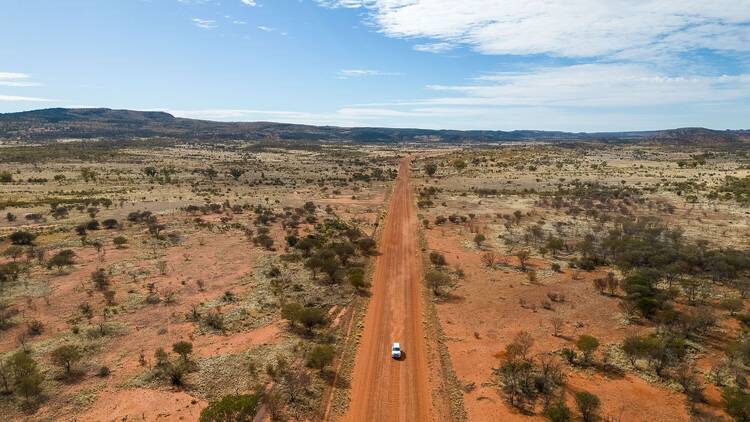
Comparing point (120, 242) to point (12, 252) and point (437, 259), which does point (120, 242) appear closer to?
point (12, 252)

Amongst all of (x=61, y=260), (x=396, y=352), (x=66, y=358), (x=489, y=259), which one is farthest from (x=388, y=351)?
(x=61, y=260)

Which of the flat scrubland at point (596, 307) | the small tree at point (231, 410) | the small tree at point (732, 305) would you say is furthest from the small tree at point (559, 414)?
the small tree at point (732, 305)

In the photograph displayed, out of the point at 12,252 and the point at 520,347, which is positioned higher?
the point at 520,347

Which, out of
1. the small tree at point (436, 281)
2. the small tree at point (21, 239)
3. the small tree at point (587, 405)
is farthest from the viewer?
the small tree at point (21, 239)

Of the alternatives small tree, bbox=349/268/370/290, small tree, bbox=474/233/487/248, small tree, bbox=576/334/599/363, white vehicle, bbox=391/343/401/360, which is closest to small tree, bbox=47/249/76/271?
small tree, bbox=349/268/370/290

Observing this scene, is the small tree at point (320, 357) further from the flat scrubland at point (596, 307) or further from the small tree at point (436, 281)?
the small tree at point (436, 281)

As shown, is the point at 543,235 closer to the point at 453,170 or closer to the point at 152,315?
the point at 152,315
